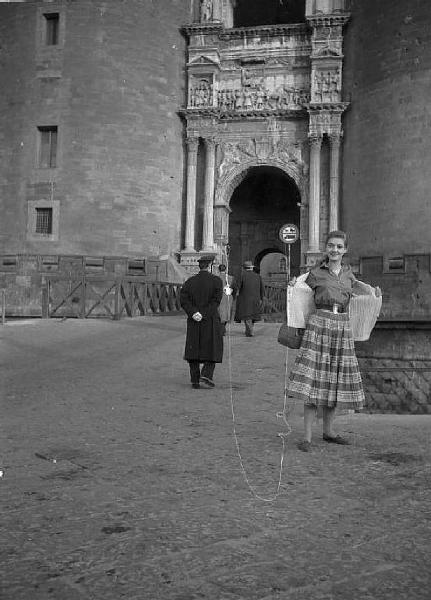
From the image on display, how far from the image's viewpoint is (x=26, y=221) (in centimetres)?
2511

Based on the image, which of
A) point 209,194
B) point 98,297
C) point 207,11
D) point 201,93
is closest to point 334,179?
point 209,194

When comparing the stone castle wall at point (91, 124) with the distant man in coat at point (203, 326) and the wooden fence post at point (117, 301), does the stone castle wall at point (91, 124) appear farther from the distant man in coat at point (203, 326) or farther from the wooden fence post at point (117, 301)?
the distant man in coat at point (203, 326)

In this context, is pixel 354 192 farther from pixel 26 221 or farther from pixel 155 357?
pixel 155 357

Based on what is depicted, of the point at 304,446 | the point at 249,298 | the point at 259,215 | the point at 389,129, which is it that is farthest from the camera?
the point at 259,215

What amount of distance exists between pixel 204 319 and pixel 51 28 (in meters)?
21.3

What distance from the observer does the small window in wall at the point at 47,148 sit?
25.4m

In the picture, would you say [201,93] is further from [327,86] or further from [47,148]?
[47,148]

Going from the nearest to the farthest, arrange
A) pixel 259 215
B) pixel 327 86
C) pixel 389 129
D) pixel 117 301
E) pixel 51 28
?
1. pixel 117 301
2. pixel 389 129
3. pixel 327 86
4. pixel 51 28
5. pixel 259 215

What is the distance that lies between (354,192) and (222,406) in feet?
62.1

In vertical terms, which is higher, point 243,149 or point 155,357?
point 243,149

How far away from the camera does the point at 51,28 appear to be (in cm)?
2564

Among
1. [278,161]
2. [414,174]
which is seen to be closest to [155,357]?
[414,174]

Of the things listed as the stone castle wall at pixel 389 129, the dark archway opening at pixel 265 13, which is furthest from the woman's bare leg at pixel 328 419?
the dark archway opening at pixel 265 13

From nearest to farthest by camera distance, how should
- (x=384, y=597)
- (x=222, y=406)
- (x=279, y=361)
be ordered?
1. (x=384, y=597)
2. (x=222, y=406)
3. (x=279, y=361)
